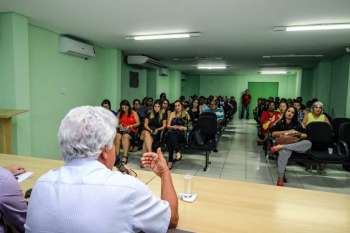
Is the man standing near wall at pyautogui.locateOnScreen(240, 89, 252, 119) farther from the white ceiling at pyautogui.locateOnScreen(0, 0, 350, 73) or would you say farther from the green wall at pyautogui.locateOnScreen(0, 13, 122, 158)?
the green wall at pyautogui.locateOnScreen(0, 13, 122, 158)

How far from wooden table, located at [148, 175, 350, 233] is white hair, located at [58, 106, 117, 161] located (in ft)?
2.09

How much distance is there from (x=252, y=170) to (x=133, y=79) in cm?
542

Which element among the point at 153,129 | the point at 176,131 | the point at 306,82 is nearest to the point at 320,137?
the point at 176,131

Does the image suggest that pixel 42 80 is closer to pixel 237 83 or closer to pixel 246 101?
pixel 246 101

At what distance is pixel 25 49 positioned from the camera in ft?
13.5

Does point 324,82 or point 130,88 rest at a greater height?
point 324,82

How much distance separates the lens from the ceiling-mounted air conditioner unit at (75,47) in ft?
16.7

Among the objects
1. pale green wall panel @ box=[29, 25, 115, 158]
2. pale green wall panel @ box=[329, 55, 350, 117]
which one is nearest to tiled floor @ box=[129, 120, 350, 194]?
pale green wall panel @ box=[29, 25, 115, 158]

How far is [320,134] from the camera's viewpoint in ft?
13.6

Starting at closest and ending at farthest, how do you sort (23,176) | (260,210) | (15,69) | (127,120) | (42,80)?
(260,210), (23,176), (15,69), (42,80), (127,120)

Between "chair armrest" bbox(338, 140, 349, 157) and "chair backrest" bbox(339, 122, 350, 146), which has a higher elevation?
"chair backrest" bbox(339, 122, 350, 146)

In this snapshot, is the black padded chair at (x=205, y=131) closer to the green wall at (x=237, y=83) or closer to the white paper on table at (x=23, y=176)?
the white paper on table at (x=23, y=176)

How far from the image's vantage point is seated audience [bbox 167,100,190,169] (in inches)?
185

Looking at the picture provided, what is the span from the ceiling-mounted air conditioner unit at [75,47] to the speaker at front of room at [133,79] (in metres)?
2.75
